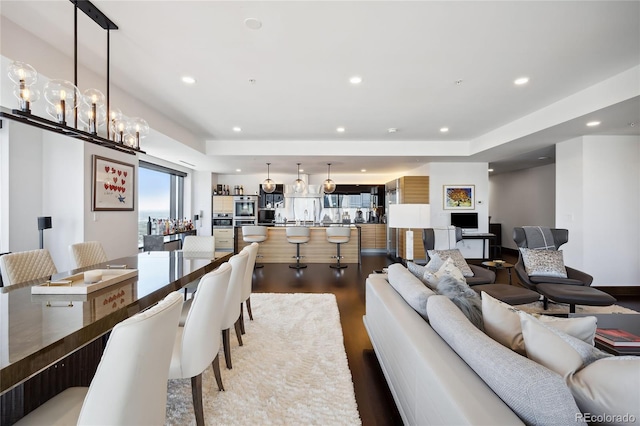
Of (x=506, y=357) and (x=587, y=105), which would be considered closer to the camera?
(x=506, y=357)

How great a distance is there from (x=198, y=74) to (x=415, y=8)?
2.22m

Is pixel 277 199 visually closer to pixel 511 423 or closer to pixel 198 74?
pixel 198 74

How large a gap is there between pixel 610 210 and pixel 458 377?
536 centimetres

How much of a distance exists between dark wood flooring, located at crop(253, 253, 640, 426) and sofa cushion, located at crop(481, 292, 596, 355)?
0.90m

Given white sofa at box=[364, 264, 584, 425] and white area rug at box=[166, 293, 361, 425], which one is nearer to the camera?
white sofa at box=[364, 264, 584, 425]

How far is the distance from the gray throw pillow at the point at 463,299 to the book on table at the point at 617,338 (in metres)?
0.88

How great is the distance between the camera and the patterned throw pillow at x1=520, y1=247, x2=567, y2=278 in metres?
3.61

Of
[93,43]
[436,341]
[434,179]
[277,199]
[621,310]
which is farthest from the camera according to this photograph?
[277,199]

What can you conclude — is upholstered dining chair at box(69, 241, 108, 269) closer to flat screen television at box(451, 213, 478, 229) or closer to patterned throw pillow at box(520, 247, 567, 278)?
patterned throw pillow at box(520, 247, 567, 278)

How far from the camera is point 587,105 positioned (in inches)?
134

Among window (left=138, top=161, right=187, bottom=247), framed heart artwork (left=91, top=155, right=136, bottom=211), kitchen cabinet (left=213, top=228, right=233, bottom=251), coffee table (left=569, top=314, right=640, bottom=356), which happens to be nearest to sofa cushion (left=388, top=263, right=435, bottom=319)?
coffee table (left=569, top=314, right=640, bottom=356)

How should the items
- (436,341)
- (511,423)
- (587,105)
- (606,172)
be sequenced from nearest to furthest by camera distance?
1. (511,423)
2. (436,341)
3. (587,105)
4. (606,172)

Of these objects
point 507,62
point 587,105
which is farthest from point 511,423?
point 587,105

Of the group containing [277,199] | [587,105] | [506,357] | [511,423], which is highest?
[587,105]
